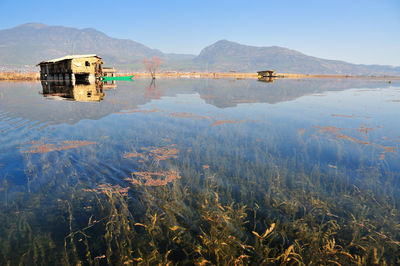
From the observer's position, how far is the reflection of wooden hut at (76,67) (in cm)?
5553

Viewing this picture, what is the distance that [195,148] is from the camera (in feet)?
34.4

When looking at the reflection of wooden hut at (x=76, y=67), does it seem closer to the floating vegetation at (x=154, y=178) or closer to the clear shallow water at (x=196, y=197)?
the clear shallow water at (x=196, y=197)

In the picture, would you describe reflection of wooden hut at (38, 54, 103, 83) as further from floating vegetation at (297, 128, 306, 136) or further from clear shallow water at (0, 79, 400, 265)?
floating vegetation at (297, 128, 306, 136)

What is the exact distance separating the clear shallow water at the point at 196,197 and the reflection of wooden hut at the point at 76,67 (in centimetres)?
5046

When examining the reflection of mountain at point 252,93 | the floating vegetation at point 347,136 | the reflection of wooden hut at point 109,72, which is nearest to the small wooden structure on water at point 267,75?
the reflection of mountain at point 252,93

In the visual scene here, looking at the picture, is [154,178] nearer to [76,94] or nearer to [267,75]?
[76,94]

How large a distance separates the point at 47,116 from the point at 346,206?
19.5 metres

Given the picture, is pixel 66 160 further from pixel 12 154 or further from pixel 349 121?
pixel 349 121

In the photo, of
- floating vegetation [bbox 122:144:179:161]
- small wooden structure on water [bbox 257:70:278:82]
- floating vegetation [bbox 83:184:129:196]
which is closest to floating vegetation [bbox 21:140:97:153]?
floating vegetation [bbox 122:144:179:161]

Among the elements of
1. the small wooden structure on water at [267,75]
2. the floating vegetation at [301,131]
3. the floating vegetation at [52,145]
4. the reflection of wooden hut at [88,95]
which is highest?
the small wooden structure on water at [267,75]

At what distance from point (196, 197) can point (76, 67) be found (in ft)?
203

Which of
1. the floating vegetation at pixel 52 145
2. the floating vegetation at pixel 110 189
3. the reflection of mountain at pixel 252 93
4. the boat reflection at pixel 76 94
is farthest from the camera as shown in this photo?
the reflection of mountain at pixel 252 93

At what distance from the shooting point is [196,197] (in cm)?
625

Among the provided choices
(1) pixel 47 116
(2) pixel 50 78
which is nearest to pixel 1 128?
(1) pixel 47 116
